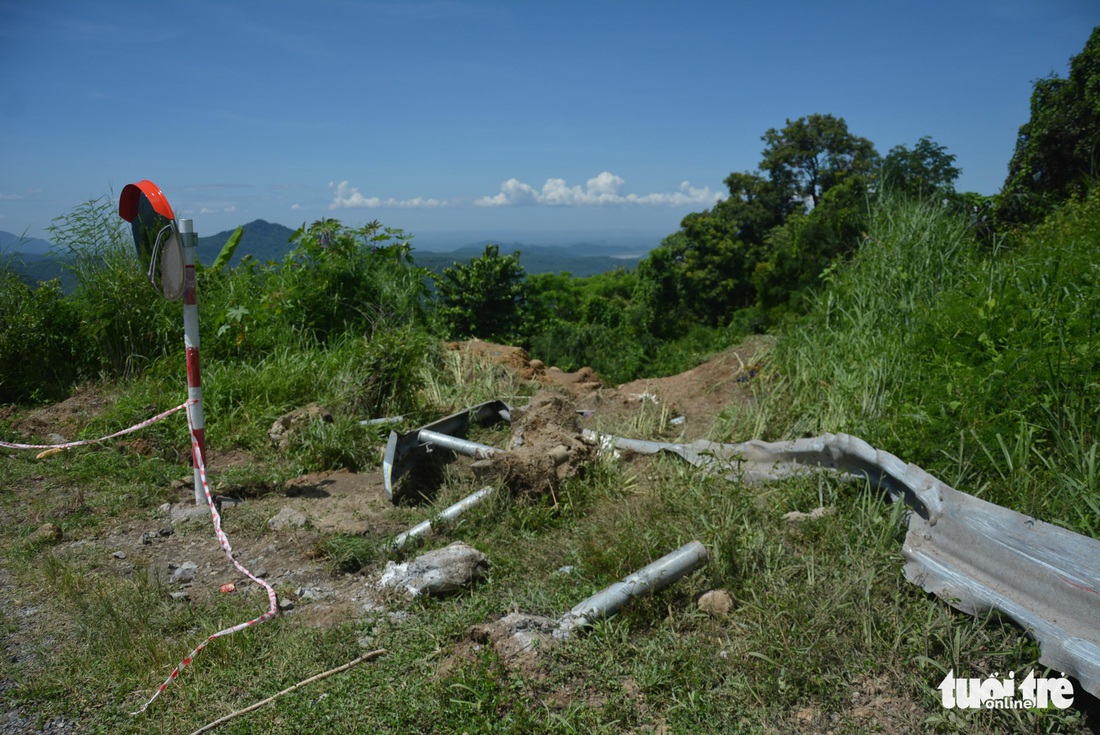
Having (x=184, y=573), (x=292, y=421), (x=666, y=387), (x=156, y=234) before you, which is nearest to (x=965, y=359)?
(x=666, y=387)

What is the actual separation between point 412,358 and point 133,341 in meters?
2.82

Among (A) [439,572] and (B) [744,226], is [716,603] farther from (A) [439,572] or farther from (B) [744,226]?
(B) [744,226]

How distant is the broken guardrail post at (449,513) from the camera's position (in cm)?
400

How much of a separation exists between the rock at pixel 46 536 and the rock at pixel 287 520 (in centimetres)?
113

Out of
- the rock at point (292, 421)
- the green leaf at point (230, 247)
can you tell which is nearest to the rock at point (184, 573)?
the rock at point (292, 421)

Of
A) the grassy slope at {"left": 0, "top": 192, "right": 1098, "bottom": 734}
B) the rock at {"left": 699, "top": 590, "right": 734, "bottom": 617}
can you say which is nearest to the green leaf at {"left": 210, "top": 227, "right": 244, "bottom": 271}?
the grassy slope at {"left": 0, "top": 192, "right": 1098, "bottom": 734}

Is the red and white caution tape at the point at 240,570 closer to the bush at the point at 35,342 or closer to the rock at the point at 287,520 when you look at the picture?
the rock at the point at 287,520

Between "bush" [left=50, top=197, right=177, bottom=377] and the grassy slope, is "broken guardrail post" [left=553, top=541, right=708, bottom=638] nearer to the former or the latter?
the grassy slope

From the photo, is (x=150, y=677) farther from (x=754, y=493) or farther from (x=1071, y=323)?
(x=1071, y=323)

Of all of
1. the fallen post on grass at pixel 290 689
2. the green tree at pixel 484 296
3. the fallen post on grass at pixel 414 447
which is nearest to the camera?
the fallen post on grass at pixel 290 689

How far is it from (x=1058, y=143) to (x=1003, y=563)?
6.61 m

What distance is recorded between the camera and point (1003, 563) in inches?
121

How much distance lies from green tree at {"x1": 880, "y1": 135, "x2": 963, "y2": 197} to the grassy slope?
2630 mm

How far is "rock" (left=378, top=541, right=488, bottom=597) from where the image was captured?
3479 mm
